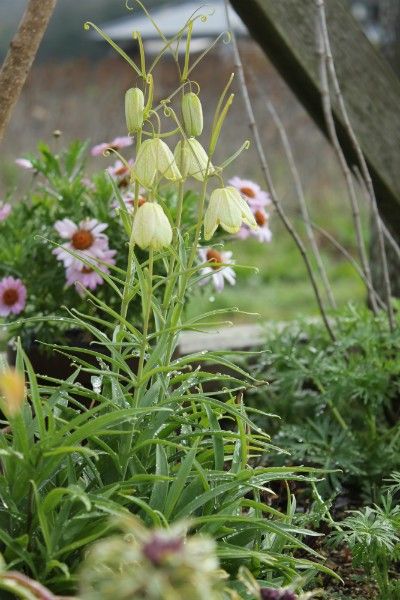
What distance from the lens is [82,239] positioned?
8.65 feet

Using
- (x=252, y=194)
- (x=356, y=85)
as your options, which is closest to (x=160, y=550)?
(x=252, y=194)

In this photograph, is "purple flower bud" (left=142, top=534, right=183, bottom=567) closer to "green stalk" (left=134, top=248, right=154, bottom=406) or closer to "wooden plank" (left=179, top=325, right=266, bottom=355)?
"green stalk" (left=134, top=248, right=154, bottom=406)

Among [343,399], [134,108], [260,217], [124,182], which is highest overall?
[134,108]

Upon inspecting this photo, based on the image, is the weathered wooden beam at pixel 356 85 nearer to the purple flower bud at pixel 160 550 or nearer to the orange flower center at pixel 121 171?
the orange flower center at pixel 121 171

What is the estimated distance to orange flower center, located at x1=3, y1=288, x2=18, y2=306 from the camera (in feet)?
8.68

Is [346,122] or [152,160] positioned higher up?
[152,160]

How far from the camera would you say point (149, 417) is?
182 centimetres

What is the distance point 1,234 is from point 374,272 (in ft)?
4.64

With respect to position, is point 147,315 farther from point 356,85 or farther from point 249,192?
point 356,85

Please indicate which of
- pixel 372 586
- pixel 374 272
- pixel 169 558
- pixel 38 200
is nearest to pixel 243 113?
pixel 374 272

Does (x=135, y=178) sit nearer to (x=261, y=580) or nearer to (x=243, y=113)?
(x=261, y=580)

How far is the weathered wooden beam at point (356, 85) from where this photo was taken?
2.79m

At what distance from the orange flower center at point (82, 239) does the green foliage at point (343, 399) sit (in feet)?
1.94

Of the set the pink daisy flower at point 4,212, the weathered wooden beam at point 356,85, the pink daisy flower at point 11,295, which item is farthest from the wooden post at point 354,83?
the pink daisy flower at point 11,295
